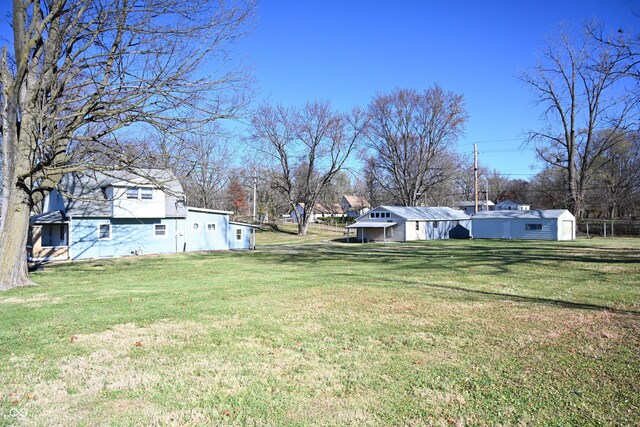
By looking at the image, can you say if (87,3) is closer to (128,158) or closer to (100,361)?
(128,158)

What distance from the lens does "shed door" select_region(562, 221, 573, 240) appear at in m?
41.2

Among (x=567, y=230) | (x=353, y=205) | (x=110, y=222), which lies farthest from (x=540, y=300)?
(x=353, y=205)

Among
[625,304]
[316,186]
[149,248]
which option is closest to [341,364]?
[625,304]

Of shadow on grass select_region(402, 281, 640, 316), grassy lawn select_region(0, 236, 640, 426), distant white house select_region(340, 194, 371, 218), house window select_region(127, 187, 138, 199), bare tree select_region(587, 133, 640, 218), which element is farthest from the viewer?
distant white house select_region(340, 194, 371, 218)

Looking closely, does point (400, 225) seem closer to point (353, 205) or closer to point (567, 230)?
point (567, 230)

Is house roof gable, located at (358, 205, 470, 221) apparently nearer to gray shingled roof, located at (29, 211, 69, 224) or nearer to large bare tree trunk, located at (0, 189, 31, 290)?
gray shingled roof, located at (29, 211, 69, 224)

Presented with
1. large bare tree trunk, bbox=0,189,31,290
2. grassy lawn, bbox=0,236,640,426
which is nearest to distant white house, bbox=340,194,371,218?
large bare tree trunk, bbox=0,189,31,290

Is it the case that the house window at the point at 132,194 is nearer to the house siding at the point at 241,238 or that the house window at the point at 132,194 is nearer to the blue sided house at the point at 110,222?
the blue sided house at the point at 110,222

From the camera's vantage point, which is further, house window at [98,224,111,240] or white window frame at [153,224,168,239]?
white window frame at [153,224,168,239]

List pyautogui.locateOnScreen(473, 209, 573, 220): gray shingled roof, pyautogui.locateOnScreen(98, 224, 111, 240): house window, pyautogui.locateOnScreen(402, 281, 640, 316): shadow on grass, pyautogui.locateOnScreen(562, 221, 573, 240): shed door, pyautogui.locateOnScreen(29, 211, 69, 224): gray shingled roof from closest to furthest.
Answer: pyautogui.locateOnScreen(402, 281, 640, 316): shadow on grass → pyautogui.locateOnScreen(29, 211, 69, 224): gray shingled roof → pyautogui.locateOnScreen(98, 224, 111, 240): house window → pyautogui.locateOnScreen(562, 221, 573, 240): shed door → pyautogui.locateOnScreen(473, 209, 573, 220): gray shingled roof

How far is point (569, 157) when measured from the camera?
154 feet

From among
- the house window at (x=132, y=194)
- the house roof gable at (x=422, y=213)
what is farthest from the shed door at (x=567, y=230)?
the house window at (x=132, y=194)

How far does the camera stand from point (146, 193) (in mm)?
28234

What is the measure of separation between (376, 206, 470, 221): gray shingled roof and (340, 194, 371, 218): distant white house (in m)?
36.5
